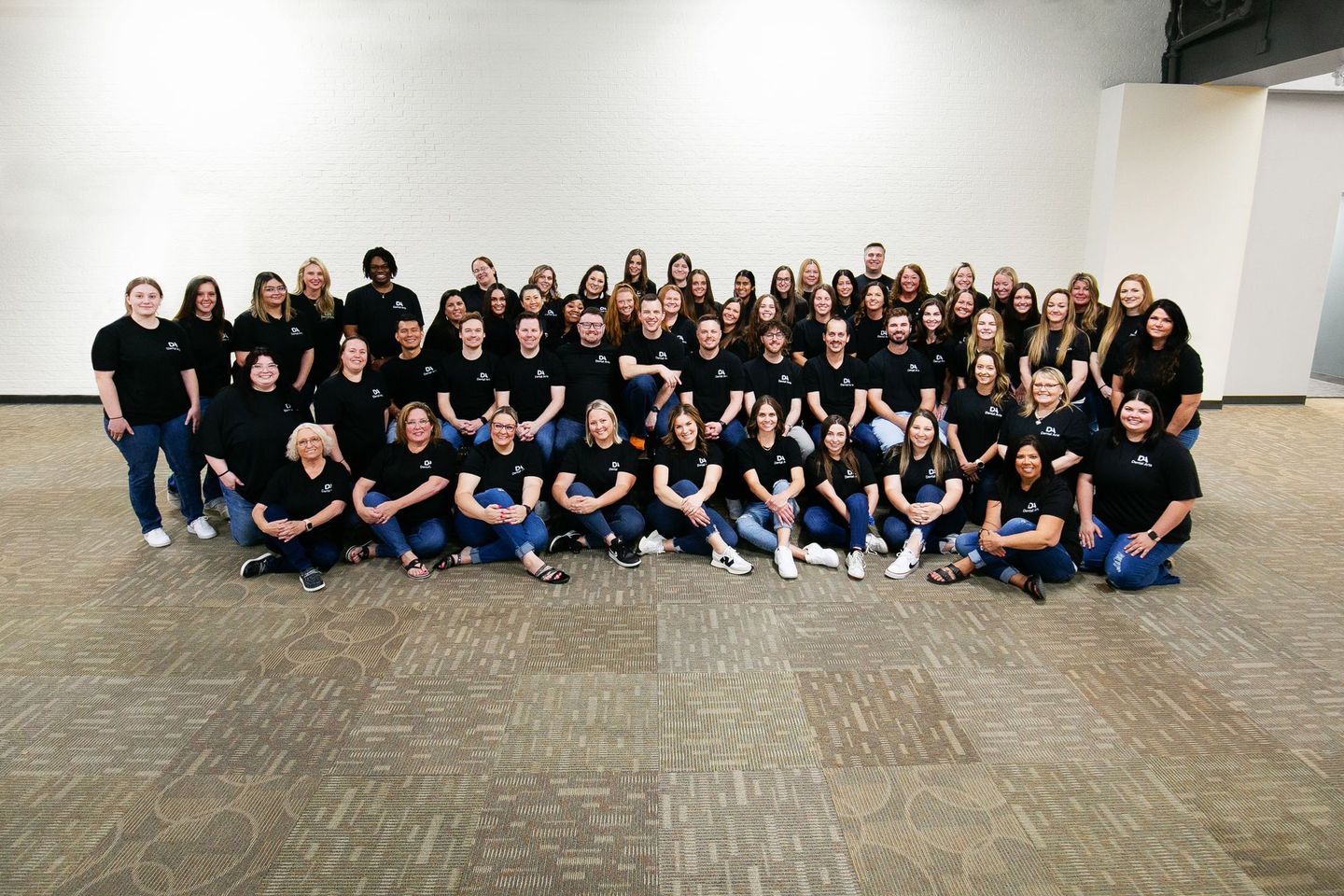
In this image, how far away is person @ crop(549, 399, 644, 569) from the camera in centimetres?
483

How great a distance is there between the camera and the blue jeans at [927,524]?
16.0 feet

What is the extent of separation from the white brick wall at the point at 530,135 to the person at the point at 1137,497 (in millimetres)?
4256

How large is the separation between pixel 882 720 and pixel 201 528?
419 centimetres

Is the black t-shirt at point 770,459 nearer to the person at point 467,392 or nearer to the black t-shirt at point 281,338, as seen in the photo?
the person at point 467,392

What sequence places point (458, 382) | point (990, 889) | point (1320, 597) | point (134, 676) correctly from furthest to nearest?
point (458, 382) < point (1320, 597) < point (134, 676) < point (990, 889)

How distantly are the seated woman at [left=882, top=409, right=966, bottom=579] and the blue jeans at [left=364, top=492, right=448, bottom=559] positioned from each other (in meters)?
2.61

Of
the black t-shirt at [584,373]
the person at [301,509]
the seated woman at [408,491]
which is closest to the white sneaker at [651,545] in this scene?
the black t-shirt at [584,373]

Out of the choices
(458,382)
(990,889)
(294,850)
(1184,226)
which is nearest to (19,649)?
(294,850)

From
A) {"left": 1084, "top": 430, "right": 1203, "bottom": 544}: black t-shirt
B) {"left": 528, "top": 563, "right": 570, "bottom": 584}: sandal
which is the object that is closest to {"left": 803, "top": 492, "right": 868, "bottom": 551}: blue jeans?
{"left": 1084, "top": 430, "right": 1203, "bottom": 544}: black t-shirt

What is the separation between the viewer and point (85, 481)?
612 centimetres

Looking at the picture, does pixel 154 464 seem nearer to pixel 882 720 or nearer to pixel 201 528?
pixel 201 528

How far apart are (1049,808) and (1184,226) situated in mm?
7327

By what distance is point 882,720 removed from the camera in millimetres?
Result: 3266

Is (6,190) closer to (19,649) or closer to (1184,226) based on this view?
(19,649)
